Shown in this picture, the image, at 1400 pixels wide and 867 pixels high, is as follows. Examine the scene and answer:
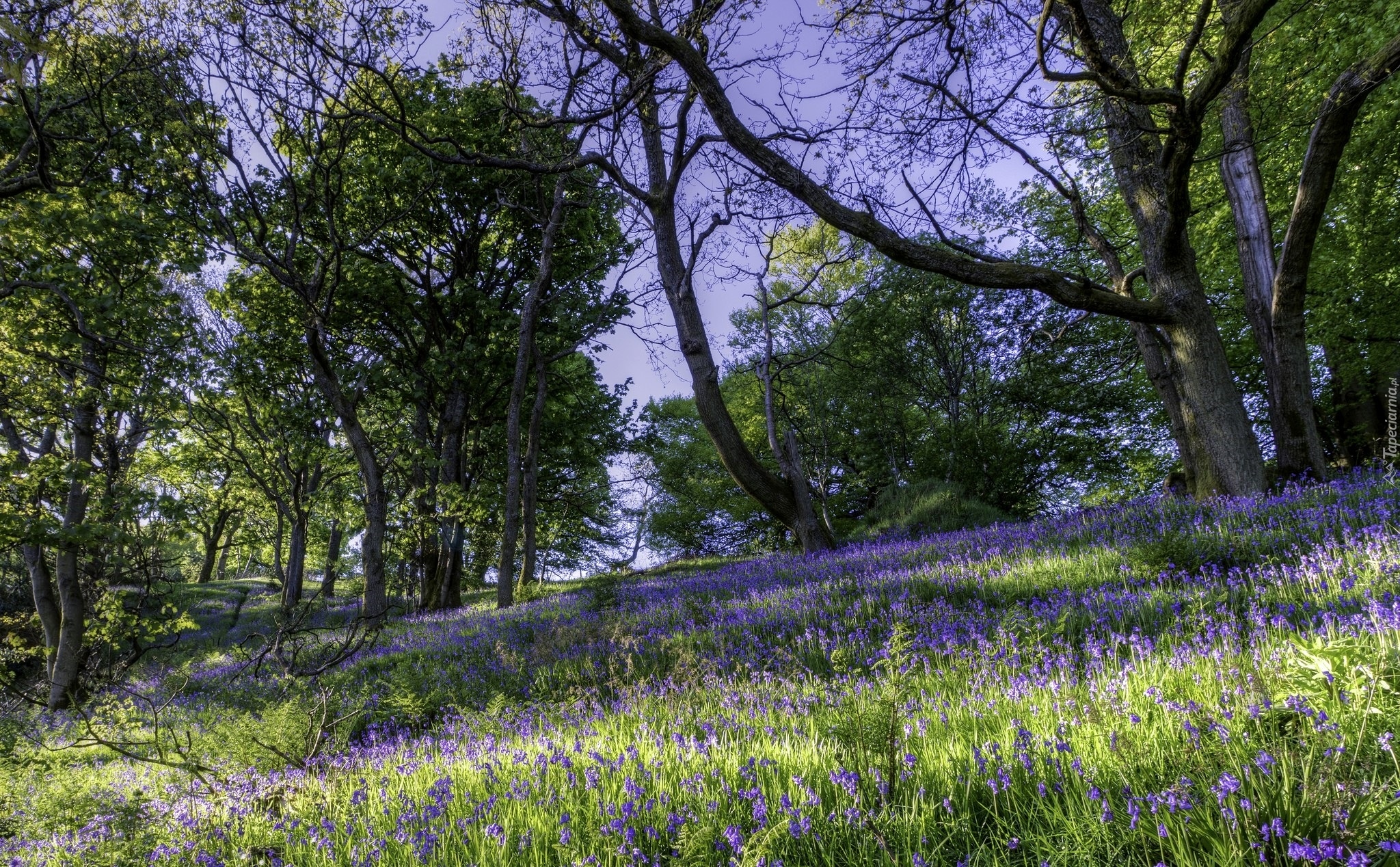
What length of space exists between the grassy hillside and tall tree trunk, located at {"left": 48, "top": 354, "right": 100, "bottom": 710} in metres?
4.42

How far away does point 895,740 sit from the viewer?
259cm

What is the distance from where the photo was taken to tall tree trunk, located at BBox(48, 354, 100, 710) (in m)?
8.89

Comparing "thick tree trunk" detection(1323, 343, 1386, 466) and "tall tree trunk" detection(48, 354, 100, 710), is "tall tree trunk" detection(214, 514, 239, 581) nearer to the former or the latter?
"tall tree trunk" detection(48, 354, 100, 710)

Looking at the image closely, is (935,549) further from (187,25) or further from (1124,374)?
(1124,374)

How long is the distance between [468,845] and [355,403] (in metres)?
12.0

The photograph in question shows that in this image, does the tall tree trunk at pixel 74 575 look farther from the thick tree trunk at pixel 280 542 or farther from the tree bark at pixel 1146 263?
the tree bark at pixel 1146 263

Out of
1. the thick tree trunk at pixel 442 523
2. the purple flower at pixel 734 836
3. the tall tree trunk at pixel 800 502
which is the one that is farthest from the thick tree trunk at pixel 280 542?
the purple flower at pixel 734 836

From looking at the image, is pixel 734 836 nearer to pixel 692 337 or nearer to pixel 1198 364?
pixel 1198 364

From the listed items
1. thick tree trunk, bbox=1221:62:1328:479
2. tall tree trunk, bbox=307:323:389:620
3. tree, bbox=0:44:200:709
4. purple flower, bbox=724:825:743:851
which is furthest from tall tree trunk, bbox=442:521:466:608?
thick tree trunk, bbox=1221:62:1328:479

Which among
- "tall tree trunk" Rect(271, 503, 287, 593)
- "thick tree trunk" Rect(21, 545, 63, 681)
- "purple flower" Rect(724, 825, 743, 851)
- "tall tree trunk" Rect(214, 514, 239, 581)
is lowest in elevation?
"purple flower" Rect(724, 825, 743, 851)

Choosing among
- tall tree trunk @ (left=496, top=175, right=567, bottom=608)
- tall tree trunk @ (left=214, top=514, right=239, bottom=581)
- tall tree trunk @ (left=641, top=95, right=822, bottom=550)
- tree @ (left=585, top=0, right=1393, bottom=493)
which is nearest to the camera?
tree @ (left=585, top=0, right=1393, bottom=493)

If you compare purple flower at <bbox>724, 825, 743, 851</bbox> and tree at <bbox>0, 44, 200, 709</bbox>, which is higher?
tree at <bbox>0, 44, 200, 709</bbox>

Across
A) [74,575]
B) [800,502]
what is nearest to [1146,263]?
[800,502]

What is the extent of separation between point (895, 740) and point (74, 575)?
475 inches
